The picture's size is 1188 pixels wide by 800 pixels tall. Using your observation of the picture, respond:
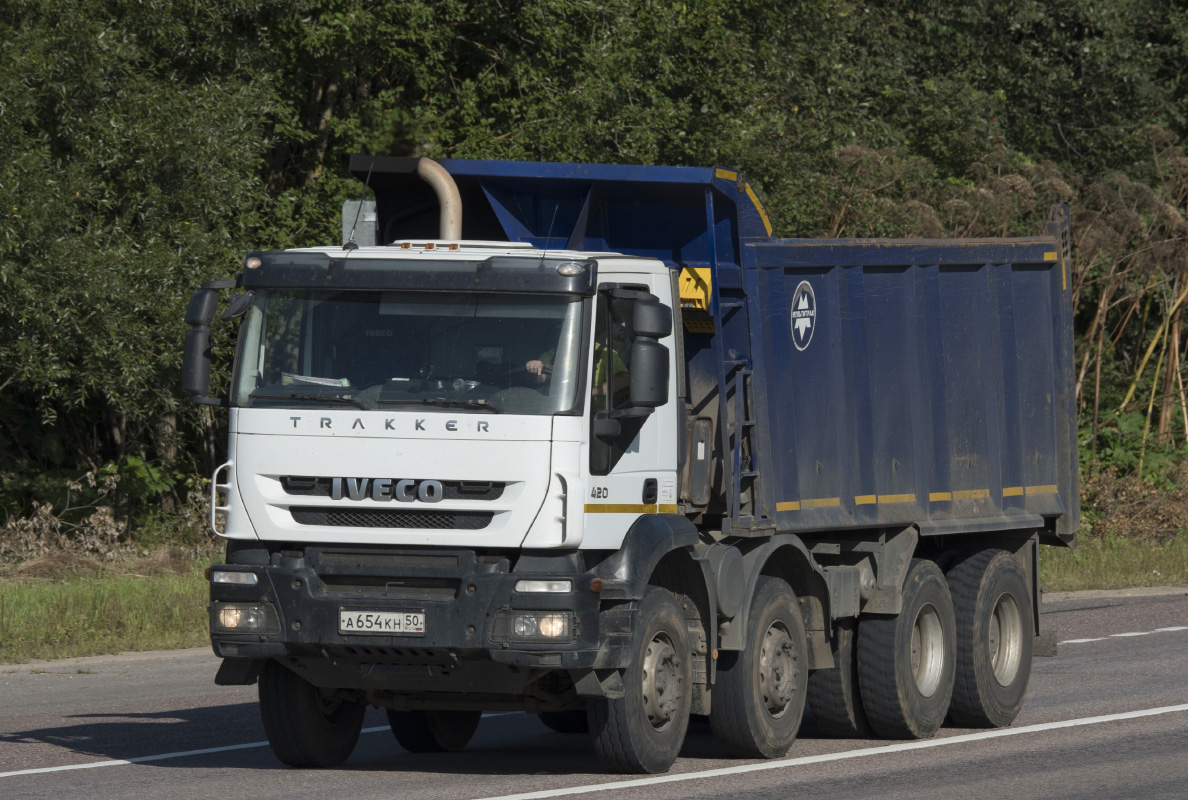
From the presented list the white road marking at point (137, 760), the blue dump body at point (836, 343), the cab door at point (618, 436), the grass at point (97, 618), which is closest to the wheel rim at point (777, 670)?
the blue dump body at point (836, 343)

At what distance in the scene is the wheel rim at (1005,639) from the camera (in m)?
12.3

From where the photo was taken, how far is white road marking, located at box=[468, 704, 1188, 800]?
8.94 metres

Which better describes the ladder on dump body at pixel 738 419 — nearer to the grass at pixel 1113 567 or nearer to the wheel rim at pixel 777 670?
the wheel rim at pixel 777 670

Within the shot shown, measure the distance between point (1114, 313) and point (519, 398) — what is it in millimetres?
25119

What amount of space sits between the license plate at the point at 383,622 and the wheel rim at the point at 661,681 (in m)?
1.22

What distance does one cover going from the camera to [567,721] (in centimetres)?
1182

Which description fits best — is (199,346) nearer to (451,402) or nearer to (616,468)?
(451,402)

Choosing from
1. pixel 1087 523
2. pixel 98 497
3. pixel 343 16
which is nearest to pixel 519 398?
pixel 343 16

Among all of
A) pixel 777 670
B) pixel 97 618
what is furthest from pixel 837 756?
pixel 97 618

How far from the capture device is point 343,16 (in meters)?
21.8

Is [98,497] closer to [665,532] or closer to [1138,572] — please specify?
[1138,572]

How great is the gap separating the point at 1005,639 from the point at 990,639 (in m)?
0.32

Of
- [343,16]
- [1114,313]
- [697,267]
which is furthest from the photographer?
[1114,313]

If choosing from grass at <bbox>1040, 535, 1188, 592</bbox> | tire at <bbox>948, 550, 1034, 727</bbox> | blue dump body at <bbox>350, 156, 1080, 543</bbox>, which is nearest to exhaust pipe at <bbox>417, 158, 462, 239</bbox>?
blue dump body at <bbox>350, 156, 1080, 543</bbox>
